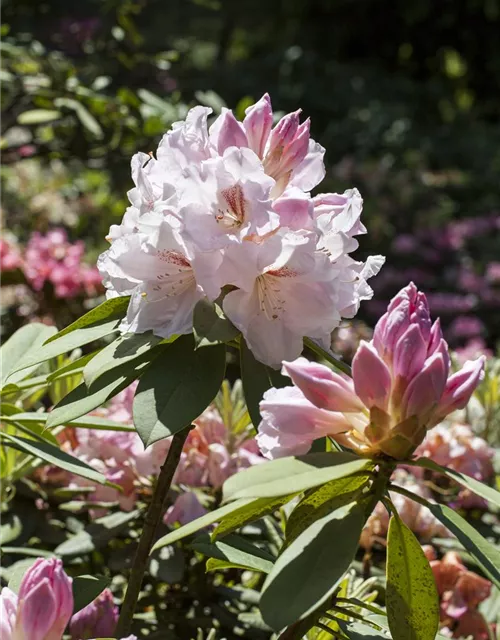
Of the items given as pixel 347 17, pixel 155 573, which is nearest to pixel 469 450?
pixel 155 573

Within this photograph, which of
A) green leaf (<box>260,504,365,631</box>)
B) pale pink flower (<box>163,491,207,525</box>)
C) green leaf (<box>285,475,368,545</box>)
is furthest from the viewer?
pale pink flower (<box>163,491,207,525</box>)

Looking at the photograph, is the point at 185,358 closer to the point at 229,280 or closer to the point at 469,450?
the point at 229,280

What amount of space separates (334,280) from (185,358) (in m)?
0.16

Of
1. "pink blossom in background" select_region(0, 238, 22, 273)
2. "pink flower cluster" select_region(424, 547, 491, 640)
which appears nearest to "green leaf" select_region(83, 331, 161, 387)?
"pink flower cluster" select_region(424, 547, 491, 640)

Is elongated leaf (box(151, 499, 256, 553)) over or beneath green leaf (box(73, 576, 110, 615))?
over

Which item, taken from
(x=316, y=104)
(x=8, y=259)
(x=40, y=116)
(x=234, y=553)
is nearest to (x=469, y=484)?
(x=234, y=553)

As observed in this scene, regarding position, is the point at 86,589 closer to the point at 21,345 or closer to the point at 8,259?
the point at 21,345

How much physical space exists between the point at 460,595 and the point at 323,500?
67 centimetres

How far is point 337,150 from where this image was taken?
6316 millimetres

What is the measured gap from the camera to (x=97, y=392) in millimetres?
907

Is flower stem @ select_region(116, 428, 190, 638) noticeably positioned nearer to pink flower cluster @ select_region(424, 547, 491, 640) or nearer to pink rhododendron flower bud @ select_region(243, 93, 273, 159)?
pink rhododendron flower bud @ select_region(243, 93, 273, 159)

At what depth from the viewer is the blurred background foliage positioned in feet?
8.89

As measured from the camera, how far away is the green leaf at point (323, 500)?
813 millimetres

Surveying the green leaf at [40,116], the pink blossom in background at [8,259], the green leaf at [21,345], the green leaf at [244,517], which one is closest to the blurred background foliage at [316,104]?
the green leaf at [40,116]
